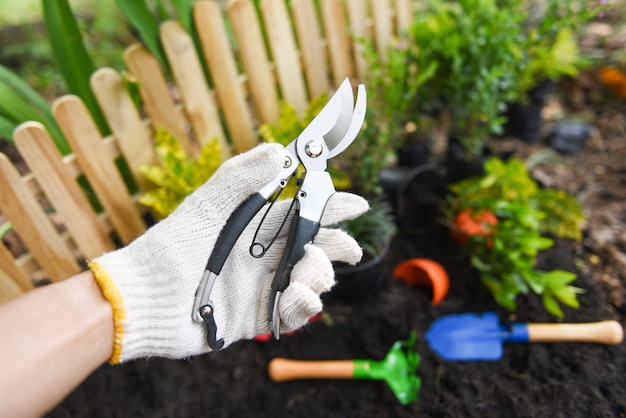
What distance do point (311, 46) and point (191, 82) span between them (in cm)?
51

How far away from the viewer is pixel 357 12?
1581mm

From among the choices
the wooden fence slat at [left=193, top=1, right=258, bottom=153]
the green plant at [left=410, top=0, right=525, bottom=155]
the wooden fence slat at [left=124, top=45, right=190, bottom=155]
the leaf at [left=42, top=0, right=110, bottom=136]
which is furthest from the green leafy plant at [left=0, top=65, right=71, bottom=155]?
the green plant at [left=410, top=0, right=525, bottom=155]

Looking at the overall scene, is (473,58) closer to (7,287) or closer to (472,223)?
(472,223)

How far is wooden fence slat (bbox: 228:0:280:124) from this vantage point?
47.6 inches

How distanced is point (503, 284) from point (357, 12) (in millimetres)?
1162

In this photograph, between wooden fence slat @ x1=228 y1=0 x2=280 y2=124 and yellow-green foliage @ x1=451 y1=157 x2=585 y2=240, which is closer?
wooden fence slat @ x1=228 y1=0 x2=280 y2=124

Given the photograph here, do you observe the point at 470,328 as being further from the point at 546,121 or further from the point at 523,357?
the point at 546,121

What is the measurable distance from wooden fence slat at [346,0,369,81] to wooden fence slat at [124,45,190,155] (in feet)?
2.50

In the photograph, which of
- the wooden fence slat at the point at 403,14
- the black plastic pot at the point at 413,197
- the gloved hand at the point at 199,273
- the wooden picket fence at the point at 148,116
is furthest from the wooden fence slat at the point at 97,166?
the wooden fence slat at the point at 403,14

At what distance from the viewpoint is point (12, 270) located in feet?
3.23

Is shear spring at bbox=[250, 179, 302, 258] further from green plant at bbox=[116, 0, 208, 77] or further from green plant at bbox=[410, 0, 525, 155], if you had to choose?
green plant at bbox=[410, 0, 525, 155]

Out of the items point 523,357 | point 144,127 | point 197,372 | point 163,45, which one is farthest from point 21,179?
point 523,357

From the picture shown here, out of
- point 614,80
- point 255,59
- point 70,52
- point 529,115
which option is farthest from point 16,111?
point 614,80

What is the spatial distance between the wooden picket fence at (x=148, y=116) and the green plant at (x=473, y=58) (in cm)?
36
